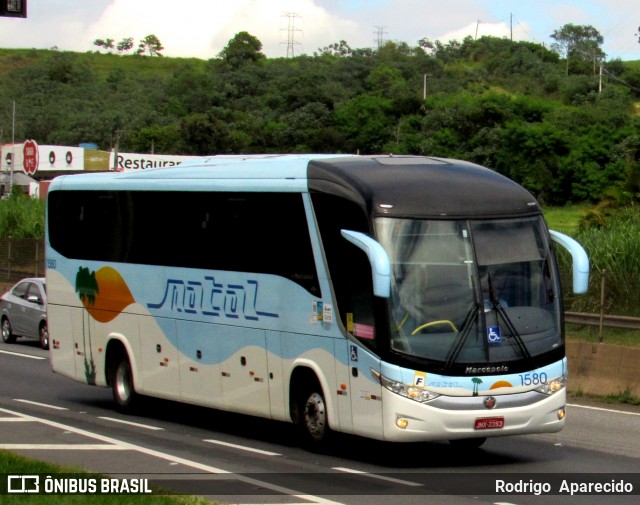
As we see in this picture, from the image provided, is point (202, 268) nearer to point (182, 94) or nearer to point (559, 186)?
point (559, 186)

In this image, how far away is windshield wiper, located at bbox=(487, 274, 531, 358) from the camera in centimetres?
1227

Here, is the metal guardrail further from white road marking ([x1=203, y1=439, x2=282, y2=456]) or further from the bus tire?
white road marking ([x1=203, y1=439, x2=282, y2=456])

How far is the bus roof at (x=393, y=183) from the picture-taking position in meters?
12.5

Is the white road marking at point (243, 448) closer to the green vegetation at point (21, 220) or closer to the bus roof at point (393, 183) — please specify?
the bus roof at point (393, 183)

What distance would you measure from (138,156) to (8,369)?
5102cm

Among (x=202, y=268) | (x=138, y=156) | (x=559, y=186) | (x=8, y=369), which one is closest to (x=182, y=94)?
(x=138, y=156)

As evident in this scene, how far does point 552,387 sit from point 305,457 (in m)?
2.85

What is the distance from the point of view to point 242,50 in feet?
466

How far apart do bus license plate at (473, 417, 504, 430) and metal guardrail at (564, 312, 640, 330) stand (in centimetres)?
812

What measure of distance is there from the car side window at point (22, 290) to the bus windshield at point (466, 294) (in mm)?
18764

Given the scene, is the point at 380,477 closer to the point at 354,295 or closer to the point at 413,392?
the point at 413,392

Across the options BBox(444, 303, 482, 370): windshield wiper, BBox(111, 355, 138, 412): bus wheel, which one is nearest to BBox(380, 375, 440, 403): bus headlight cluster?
BBox(444, 303, 482, 370): windshield wiper

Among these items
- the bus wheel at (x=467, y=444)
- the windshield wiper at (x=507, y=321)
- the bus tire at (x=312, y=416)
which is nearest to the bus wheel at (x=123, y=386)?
the bus tire at (x=312, y=416)

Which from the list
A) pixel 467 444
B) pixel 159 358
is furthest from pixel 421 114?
pixel 467 444
